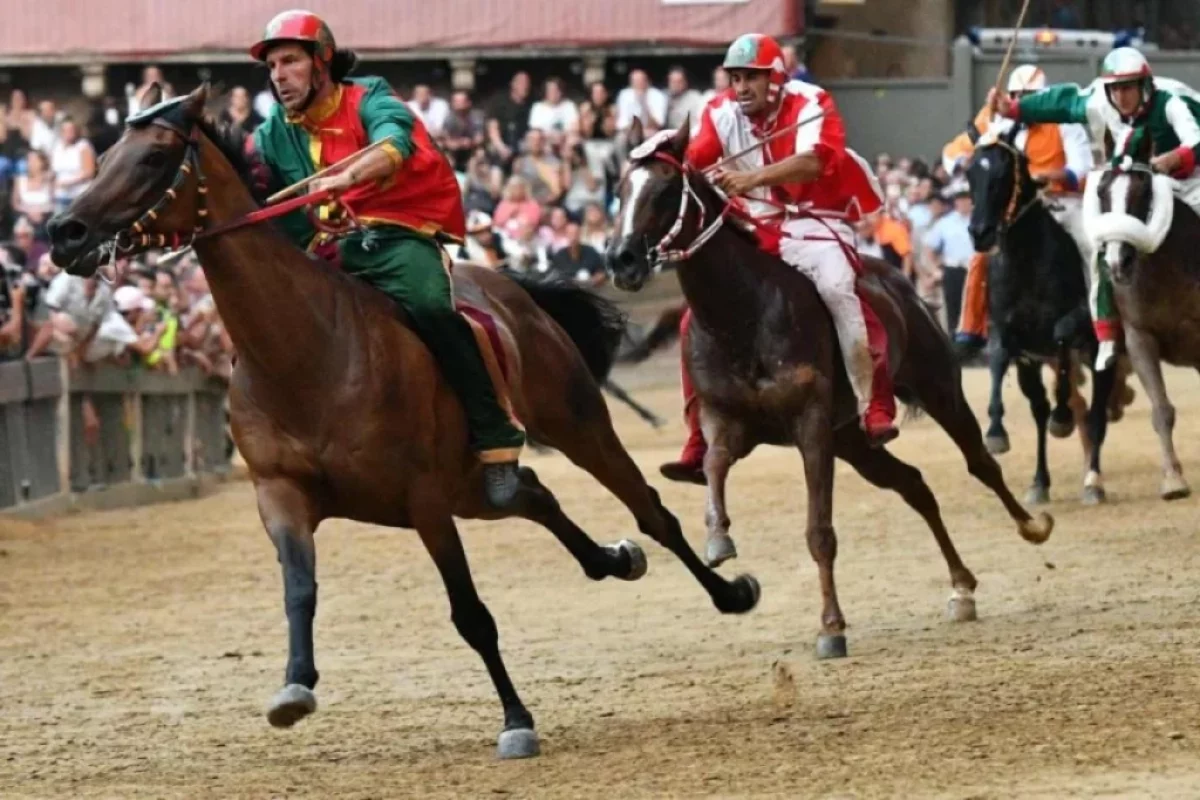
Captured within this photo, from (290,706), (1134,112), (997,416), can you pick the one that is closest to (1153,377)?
(1134,112)

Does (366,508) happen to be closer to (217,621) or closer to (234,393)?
(234,393)

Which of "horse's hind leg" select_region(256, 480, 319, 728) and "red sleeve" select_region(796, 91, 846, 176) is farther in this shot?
"red sleeve" select_region(796, 91, 846, 176)

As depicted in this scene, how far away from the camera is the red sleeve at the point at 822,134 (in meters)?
10.5

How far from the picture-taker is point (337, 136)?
8.43 metres

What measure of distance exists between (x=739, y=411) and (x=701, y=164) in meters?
1.15

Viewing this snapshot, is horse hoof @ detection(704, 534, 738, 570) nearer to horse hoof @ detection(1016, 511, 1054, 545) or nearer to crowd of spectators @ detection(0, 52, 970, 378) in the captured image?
horse hoof @ detection(1016, 511, 1054, 545)

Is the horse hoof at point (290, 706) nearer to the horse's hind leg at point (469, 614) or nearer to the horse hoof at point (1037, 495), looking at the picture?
the horse's hind leg at point (469, 614)

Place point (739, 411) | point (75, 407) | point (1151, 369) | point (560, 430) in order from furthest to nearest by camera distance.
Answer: point (75, 407) → point (1151, 369) → point (739, 411) → point (560, 430)

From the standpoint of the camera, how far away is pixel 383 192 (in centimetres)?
849

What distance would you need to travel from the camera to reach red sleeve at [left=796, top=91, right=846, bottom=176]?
34.6ft

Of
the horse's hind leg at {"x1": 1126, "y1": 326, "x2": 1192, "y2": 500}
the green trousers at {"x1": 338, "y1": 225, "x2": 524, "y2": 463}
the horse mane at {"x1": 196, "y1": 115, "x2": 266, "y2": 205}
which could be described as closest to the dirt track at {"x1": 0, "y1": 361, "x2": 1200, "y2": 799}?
the horse's hind leg at {"x1": 1126, "y1": 326, "x2": 1192, "y2": 500}

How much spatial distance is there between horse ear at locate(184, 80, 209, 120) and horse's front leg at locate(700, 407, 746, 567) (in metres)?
3.29

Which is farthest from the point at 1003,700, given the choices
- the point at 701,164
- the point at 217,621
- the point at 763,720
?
the point at 217,621

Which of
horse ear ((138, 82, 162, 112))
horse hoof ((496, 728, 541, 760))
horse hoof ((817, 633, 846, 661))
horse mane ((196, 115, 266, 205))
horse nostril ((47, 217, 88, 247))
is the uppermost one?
horse ear ((138, 82, 162, 112))
